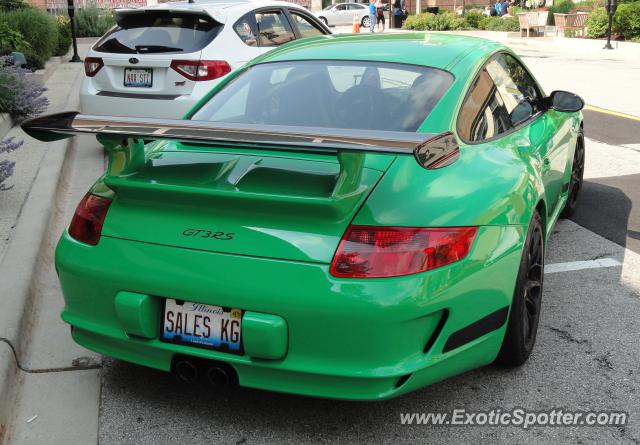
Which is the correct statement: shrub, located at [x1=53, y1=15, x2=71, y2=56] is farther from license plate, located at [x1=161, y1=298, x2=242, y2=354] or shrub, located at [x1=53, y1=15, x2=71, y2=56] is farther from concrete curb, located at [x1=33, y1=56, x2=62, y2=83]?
license plate, located at [x1=161, y1=298, x2=242, y2=354]

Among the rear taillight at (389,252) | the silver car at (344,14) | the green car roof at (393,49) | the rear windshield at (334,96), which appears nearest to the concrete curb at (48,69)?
the green car roof at (393,49)

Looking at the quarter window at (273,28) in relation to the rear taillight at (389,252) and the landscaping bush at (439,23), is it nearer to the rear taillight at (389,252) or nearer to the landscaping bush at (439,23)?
the rear taillight at (389,252)

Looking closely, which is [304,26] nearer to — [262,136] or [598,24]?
[262,136]

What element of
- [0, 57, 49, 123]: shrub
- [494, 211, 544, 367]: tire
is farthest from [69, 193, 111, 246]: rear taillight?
[0, 57, 49, 123]: shrub

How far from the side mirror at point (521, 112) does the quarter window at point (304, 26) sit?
15.7 feet

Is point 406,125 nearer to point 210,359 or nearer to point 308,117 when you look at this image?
point 308,117

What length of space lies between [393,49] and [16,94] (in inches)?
259

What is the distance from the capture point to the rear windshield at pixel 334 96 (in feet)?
12.3

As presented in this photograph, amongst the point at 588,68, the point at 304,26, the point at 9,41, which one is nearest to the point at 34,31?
the point at 9,41

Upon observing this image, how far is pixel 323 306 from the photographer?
2863 mm

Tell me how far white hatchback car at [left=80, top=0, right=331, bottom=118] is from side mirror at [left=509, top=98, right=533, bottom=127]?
355cm

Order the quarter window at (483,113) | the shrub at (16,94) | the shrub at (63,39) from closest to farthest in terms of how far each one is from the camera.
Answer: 1. the quarter window at (483,113)
2. the shrub at (16,94)
3. the shrub at (63,39)

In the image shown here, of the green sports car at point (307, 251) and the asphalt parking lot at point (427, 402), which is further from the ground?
the green sports car at point (307, 251)

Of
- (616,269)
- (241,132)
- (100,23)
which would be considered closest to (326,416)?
(241,132)
